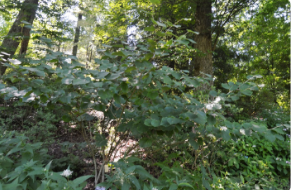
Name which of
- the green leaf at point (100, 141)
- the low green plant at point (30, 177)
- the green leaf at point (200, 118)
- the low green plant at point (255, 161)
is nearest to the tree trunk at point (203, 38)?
the low green plant at point (255, 161)

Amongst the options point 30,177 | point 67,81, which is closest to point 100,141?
point 30,177

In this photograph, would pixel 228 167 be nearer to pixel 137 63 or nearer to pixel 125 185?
pixel 125 185

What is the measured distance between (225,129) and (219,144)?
176 centimetres

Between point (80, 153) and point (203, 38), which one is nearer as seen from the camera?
point (80, 153)

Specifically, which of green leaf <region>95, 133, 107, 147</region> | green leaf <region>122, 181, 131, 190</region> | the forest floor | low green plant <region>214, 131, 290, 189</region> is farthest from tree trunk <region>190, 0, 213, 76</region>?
green leaf <region>122, 181, 131, 190</region>

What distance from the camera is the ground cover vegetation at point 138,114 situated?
1143 millimetres

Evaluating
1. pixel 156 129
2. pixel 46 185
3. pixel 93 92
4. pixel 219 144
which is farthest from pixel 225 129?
pixel 219 144

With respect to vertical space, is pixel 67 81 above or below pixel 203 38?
below

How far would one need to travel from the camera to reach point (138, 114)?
1613mm

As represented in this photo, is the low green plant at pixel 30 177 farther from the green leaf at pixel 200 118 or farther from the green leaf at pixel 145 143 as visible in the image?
the green leaf at pixel 200 118

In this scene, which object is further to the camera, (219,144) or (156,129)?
(219,144)

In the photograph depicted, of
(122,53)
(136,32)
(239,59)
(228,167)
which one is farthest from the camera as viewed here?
(239,59)

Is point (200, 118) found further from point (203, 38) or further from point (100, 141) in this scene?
point (203, 38)

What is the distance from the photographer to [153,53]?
3.76 feet
